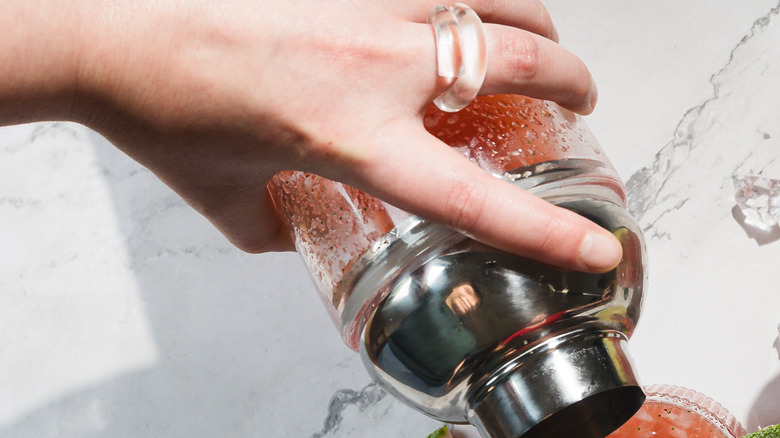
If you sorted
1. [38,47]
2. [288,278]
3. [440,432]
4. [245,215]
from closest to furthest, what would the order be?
[38,47] < [245,215] < [440,432] < [288,278]

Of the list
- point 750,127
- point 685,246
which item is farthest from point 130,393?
point 750,127

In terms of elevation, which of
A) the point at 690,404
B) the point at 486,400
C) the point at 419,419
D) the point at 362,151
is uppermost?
Answer: the point at 362,151

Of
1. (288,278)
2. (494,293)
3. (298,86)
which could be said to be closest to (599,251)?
(494,293)

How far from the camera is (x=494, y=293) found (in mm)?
378

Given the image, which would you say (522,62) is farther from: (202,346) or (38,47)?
(202,346)

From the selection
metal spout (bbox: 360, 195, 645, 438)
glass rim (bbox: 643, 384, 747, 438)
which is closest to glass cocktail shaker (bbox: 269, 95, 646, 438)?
metal spout (bbox: 360, 195, 645, 438)

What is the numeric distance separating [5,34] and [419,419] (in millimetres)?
521

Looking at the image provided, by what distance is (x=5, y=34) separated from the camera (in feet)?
1.07

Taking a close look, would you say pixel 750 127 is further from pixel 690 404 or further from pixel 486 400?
pixel 486 400

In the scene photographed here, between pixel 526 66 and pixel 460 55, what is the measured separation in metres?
0.04

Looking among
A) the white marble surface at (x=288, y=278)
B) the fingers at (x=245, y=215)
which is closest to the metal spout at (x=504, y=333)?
the fingers at (x=245, y=215)

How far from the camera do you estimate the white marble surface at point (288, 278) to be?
0.72 m

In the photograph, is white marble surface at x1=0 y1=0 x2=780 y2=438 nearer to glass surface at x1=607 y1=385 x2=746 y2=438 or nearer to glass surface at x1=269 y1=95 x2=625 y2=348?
glass surface at x1=607 y1=385 x2=746 y2=438

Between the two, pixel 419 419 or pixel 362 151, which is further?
pixel 419 419
